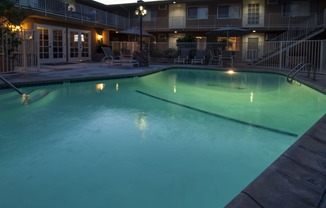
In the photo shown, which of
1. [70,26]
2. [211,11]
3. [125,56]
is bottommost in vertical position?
[125,56]

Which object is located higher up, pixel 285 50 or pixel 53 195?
pixel 285 50

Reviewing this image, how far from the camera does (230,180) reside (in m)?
3.32

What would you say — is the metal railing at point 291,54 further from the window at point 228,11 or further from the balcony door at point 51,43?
the balcony door at point 51,43

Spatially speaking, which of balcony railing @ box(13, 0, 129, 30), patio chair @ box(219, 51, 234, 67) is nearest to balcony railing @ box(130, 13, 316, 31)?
balcony railing @ box(13, 0, 129, 30)

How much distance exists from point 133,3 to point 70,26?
847 cm

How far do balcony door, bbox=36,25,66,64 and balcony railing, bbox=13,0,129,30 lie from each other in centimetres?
108

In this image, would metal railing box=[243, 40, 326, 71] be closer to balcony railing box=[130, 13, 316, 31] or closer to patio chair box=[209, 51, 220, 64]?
patio chair box=[209, 51, 220, 64]

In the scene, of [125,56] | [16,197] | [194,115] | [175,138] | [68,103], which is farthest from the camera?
[125,56]

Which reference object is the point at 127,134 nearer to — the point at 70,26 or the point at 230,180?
the point at 230,180

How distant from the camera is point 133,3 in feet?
87.9

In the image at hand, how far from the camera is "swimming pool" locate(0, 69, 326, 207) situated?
2.99m

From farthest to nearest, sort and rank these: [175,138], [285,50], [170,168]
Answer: [285,50], [175,138], [170,168]

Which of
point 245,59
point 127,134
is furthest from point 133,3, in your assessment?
point 127,134

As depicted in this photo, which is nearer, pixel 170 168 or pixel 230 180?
pixel 230 180
